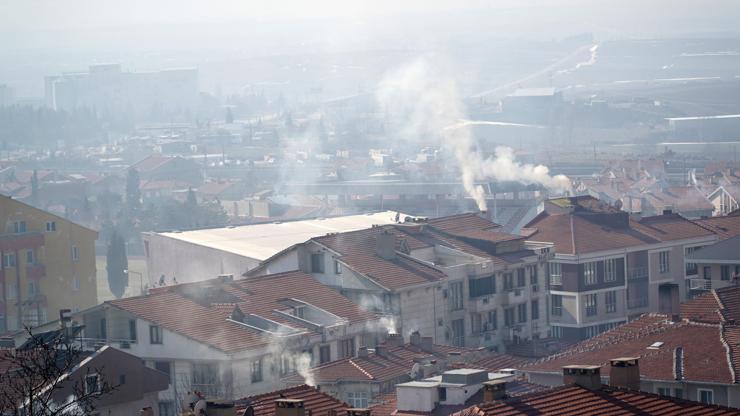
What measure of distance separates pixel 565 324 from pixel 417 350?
29.3 ft

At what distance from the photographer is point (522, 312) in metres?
33.1

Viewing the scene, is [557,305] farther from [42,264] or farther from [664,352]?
[42,264]

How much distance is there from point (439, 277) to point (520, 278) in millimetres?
2710

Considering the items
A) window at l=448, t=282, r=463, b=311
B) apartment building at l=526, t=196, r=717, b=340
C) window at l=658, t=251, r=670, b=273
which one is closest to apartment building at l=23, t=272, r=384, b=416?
window at l=448, t=282, r=463, b=311

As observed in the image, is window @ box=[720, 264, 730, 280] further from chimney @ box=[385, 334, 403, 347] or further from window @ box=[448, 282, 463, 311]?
chimney @ box=[385, 334, 403, 347]

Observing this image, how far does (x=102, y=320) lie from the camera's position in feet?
88.2

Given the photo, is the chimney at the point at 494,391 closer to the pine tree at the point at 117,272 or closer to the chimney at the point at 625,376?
the chimney at the point at 625,376

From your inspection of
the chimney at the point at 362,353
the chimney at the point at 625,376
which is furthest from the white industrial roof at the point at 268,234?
the chimney at the point at 625,376

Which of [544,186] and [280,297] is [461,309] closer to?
[280,297]

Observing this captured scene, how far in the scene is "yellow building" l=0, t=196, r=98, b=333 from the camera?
41906 millimetres

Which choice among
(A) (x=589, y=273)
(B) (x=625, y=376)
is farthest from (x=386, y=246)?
(B) (x=625, y=376)

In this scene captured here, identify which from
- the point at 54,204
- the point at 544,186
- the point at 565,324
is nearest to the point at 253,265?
the point at 565,324

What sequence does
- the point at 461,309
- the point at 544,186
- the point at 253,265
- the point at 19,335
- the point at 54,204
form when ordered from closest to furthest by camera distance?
1. the point at 19,335
2. the point at 461,309
3. the point at 253,265
4. the point at 544,186
5. the point at 54,204

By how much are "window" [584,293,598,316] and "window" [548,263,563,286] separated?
0.53 m
